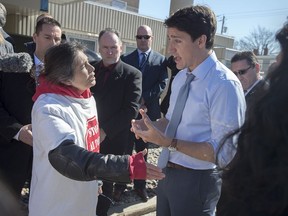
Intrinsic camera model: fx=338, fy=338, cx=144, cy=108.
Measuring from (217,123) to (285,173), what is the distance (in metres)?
1.06

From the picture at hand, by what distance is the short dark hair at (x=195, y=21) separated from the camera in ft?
7.02

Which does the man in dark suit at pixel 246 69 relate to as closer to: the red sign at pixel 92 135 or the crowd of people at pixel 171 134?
the crowd of people at pixel 171 134

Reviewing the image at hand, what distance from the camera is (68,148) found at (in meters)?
1.69

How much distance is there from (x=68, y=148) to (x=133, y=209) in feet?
8.89

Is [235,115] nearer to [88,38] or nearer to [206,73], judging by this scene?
[206,73]

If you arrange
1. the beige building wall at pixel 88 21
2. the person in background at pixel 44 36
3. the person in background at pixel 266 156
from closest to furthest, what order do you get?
the person in background at pixel 266 156 → the person in background at pixel 44 36 → the beige building wall at pixel 88 21

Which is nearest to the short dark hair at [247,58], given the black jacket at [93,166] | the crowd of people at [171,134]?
the crowd of people at [171,134]

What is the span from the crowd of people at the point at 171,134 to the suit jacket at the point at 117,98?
0.69 m

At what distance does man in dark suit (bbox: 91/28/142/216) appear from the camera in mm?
3648

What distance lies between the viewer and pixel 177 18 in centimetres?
217

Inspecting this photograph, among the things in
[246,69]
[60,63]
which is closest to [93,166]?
[60,63]

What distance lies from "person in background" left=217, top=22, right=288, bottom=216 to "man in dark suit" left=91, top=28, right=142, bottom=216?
8.73 ft

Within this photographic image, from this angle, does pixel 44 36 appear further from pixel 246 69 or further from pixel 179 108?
pixel 246 69

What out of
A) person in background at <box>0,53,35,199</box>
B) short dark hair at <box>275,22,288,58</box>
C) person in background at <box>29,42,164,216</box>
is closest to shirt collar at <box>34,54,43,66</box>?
person in background at <box>0,53,35,199</box>
